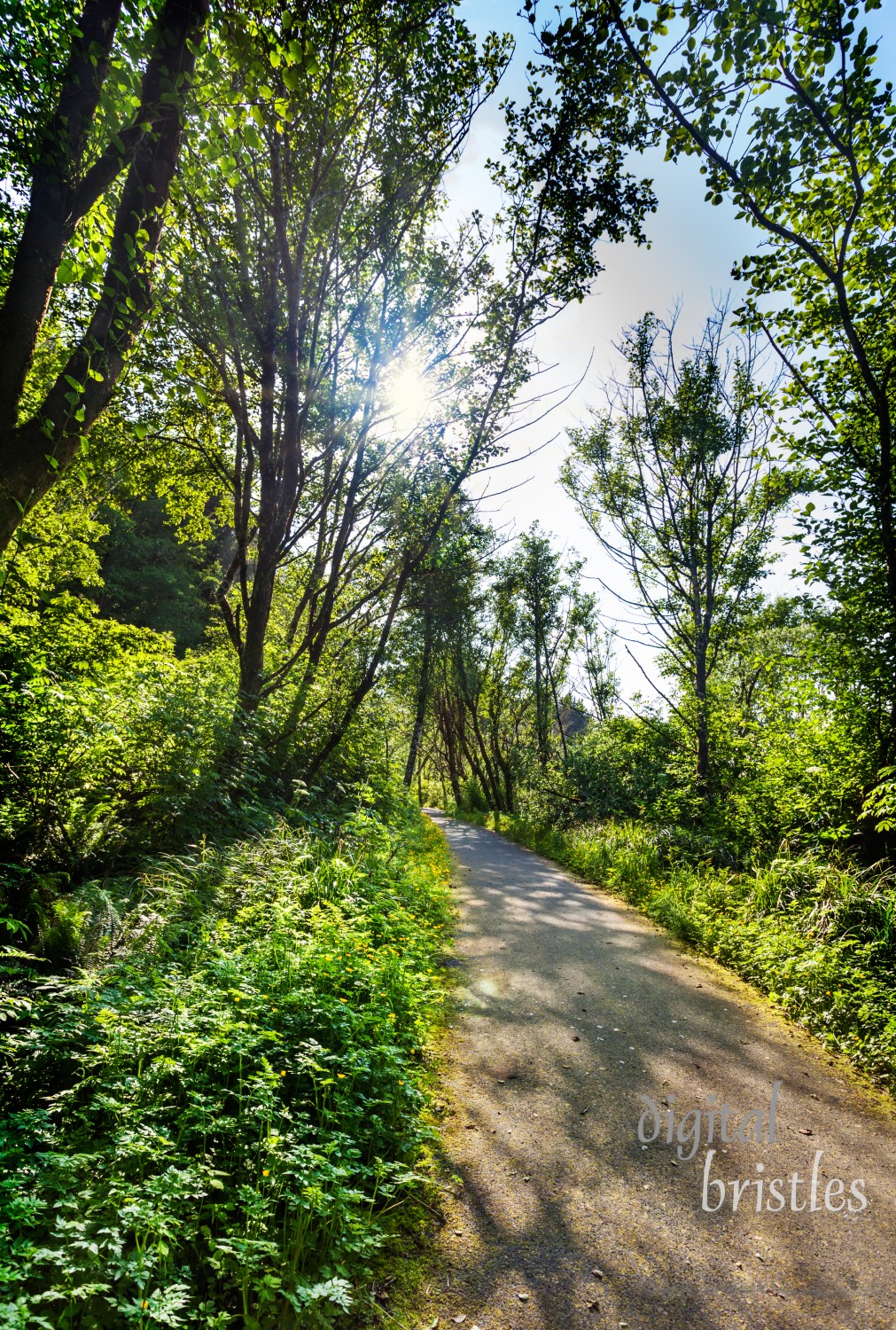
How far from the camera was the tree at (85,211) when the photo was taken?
2920 millimetres

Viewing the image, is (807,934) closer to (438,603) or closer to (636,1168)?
(636,1168)

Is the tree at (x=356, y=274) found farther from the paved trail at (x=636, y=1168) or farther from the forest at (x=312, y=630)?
the paved trail at (x=636, y=1168)

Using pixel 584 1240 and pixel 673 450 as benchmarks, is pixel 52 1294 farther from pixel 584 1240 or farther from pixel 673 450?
pixel 673 450

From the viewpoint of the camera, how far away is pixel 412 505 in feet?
35.9

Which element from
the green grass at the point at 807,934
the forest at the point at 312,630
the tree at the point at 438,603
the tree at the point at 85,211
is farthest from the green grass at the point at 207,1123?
the tree at the point at 438,603

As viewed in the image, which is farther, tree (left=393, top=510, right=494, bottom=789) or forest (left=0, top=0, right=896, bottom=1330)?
tree (left=393, top=510, right=494, bottom=789)

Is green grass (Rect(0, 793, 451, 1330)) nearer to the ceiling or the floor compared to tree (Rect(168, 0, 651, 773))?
nearer to the floor

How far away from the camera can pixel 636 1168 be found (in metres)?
3.04

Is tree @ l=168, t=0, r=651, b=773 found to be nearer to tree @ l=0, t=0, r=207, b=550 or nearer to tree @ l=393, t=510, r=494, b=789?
tree @ l=393, t=510, r=494, b=789

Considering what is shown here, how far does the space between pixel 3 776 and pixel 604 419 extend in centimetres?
1393

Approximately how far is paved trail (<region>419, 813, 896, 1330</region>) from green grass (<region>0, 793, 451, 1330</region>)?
442mm

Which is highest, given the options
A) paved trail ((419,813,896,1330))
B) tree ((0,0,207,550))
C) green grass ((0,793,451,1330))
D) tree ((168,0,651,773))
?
tree ((168,0,651,773))

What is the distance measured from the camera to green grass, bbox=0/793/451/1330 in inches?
70.7

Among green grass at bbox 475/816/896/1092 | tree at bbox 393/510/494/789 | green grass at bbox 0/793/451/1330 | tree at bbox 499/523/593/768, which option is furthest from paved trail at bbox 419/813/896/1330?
tree at bbox 499/523/593/768
